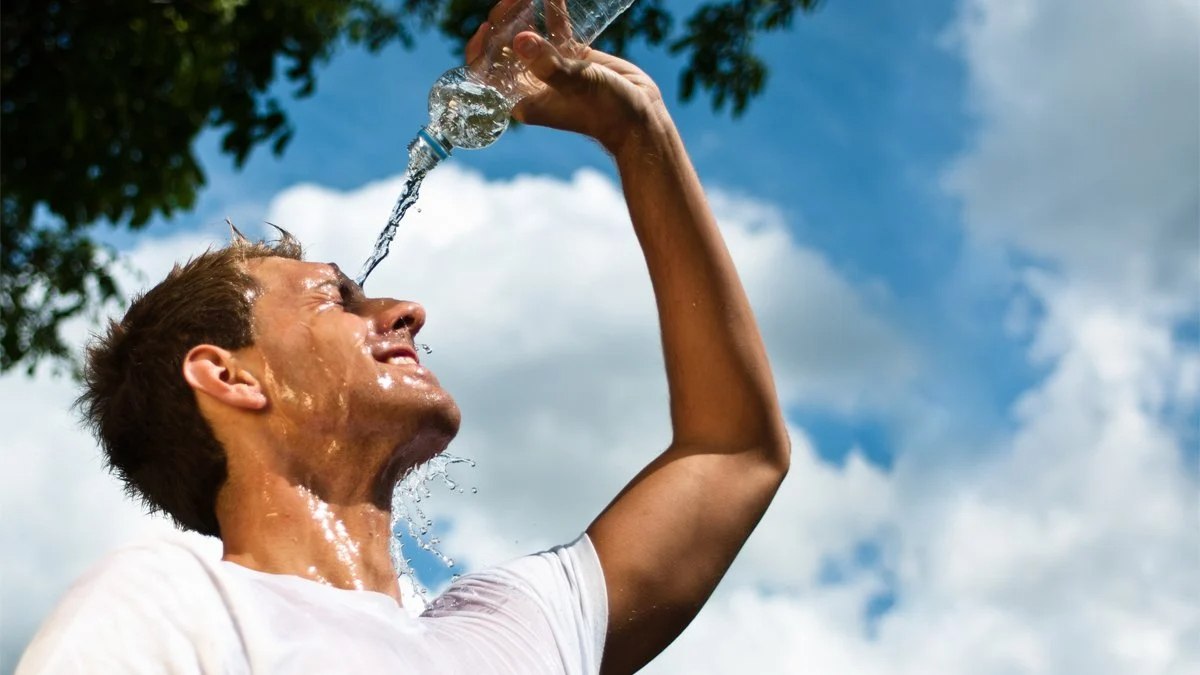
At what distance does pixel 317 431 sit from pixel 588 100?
0.91 meters

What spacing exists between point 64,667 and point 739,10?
4953 mm

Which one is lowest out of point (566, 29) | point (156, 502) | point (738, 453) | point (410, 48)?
point (156, 502)

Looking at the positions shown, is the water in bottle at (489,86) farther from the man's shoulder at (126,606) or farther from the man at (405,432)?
the man's shoulder at (126,606)

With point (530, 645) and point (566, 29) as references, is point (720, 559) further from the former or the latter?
point (566, 29)

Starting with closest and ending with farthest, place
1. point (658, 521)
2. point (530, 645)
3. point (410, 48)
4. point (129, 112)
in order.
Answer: point (530, 645) → point (658, 521) → point (129, 112) → point (410, 48)

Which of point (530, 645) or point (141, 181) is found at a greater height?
point (141, 181)

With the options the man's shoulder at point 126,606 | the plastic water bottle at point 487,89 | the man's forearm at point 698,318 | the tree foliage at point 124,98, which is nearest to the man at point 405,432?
the man's forearm at point 698,318

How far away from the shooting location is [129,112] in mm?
4867

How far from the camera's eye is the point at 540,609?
252 centimetres

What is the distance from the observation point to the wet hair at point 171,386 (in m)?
2.70

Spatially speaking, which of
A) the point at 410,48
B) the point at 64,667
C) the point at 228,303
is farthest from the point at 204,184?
the point at 64,667

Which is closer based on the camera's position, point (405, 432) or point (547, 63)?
point (405, 432)

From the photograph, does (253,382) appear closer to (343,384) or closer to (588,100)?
(343,384)

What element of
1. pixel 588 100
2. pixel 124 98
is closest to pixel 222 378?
pixel 588 100
